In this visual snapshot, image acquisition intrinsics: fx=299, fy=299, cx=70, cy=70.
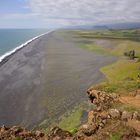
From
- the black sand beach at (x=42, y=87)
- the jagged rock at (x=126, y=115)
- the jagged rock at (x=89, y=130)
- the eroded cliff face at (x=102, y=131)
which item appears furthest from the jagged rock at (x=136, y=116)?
A: the black sand beach at (x=42, y=87)

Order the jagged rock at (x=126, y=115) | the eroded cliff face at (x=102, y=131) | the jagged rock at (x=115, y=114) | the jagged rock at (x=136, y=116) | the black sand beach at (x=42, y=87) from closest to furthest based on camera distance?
the eroded cliff face at (x=102, y=131), the jagged rock at (x=136, y=116), the jagged rock at (x=126, y=115), the jagged rock at (x=115, y=114), the black sand beach at (x=42, y=87)

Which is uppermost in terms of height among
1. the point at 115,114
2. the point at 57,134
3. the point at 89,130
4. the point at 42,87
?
the point at 115,114

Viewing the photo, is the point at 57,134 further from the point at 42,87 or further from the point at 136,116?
the point at 42,87

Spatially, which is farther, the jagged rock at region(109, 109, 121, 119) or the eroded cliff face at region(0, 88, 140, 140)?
the jagged rock at region(109, 109, 121, 119)

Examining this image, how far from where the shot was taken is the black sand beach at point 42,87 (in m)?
41.8

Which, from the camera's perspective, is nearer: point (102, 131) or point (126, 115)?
point (102, 131)

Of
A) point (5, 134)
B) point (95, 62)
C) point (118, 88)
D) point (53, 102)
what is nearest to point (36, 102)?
point (53, 102)

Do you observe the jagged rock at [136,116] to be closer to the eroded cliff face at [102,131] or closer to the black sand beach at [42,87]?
the eroded cliff face at [102,131]

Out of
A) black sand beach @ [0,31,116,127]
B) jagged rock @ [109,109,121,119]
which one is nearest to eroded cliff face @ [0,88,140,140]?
jagged rock @ [109,109,121,119]

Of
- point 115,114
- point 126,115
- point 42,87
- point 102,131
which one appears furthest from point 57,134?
point 42,87

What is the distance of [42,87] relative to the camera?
5647cm

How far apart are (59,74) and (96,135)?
4873cm

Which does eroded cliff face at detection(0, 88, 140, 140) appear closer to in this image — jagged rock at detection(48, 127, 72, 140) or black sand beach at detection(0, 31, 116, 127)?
jagged rock at detection(48, 127, 72, 140)

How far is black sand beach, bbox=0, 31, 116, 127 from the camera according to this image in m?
Answer: 41.8
